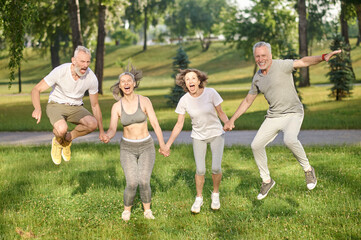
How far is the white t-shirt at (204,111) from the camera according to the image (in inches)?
244

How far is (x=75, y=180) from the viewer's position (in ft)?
27.3

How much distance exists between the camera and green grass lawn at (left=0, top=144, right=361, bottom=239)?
18.4ft

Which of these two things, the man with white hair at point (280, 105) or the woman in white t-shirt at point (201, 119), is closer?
the woman in white t-shirt at point (201, 119)

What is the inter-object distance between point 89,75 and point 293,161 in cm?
472

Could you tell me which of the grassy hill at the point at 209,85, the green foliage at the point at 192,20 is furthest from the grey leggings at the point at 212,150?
the green foliage at the point at 192,20

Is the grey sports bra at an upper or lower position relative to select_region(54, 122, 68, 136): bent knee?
upper

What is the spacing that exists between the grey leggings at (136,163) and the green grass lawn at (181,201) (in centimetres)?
48

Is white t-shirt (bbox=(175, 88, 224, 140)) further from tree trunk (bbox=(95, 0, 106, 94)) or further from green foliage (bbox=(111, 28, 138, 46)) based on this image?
green foliage (bbox=(111, 28, 138, 46))

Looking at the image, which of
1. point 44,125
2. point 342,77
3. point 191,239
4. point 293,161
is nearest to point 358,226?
point 191,239

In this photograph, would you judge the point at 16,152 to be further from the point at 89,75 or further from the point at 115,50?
the point at 115,50

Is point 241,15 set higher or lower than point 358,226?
higher

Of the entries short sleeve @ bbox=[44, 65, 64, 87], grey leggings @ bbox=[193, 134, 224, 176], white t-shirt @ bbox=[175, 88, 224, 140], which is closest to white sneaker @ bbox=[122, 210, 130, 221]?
grey leggings @ bbox=[193, 134, 224, 176]

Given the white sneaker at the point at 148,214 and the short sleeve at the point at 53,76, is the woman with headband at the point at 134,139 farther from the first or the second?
the short sleeve at the point at 53,76

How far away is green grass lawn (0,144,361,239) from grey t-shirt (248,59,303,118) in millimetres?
1349
